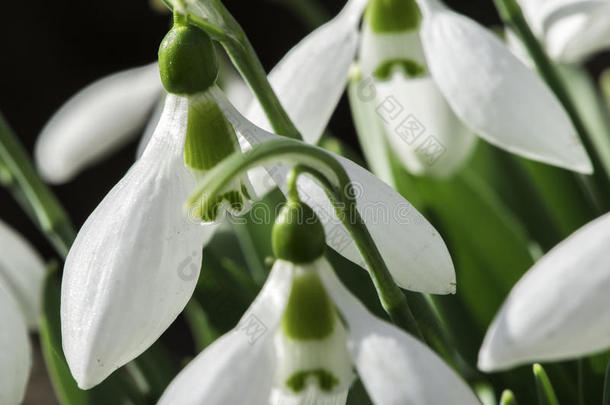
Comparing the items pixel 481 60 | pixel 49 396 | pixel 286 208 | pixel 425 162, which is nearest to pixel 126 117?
pixel 425 162

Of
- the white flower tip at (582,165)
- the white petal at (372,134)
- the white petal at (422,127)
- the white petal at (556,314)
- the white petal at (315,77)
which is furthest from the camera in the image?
the white petal at (372,134)

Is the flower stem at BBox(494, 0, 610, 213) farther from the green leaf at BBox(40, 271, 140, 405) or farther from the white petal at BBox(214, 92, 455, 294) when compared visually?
the green leaf at BBox(40, 271, 140, 405)

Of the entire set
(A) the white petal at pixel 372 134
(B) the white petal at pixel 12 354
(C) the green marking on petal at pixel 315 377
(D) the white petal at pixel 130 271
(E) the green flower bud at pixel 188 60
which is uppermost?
(E) the green flower bud at pixel 188 60

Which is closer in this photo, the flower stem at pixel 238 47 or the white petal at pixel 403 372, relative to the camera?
the white petal at pixel 403 372

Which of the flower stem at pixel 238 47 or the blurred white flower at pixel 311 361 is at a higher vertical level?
the flower stem at pixel 238 47

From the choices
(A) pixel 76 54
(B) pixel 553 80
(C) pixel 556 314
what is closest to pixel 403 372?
(C) pixel 556 314

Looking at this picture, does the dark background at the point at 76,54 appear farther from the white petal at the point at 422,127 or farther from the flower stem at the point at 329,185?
the flower stem at the point at 329,185

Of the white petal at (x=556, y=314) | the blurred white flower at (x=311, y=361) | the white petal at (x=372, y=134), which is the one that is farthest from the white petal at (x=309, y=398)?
the white petal at (x=372, y=134)

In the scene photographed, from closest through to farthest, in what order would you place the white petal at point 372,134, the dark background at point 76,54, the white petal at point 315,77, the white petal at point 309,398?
the white petal at point 309,398 < the white petal at point 315,77 < the white petal at point 372,134 < the dark background at point 76,54
